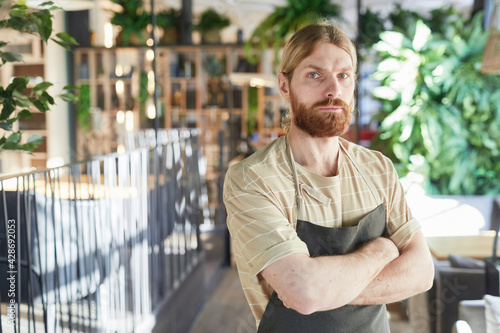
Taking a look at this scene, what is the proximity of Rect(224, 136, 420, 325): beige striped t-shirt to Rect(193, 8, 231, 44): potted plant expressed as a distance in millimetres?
6529

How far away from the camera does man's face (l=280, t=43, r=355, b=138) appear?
4.47 feet

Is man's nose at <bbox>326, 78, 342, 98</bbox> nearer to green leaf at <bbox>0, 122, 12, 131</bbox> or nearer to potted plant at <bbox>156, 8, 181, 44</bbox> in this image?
green leaf at <bbox>0, 122, 12, 131</bbox>

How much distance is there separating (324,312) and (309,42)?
2.33 ft

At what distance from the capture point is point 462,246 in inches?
128

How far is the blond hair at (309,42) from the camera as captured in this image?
1.40 metres

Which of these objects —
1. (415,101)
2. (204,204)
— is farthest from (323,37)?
(204,204)

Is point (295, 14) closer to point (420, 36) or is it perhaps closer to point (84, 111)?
point (420, 36)

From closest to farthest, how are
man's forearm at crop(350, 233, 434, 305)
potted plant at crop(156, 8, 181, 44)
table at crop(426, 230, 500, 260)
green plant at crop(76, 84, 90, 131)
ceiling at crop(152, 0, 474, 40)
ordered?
1. man's forearm at crop(350, 233, 434, 305)
2. table at crop(426, 230, 500, 260)
3. potted plant at crop(156, 8, 181, 44)
4. green plant at crop(76, 84, 90, 131)
5. ceiling at crop(152, 0, 474, 40)

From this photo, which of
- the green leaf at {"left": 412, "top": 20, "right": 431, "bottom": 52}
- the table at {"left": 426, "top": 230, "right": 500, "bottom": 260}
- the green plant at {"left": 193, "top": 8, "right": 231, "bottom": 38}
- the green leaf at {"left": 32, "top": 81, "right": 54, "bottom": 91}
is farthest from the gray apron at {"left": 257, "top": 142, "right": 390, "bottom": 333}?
the green plant at {"left": 193, "top": 8, "right": 231, "bottom": 38}

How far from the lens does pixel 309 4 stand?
19.2 ft

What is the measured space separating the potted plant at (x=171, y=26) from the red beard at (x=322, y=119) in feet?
21.5

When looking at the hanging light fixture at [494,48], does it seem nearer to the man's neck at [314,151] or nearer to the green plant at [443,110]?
the man's neck at [314,151]

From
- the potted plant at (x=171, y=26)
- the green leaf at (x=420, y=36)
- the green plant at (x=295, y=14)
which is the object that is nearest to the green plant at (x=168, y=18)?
the potted plant at (x=171, y=26)

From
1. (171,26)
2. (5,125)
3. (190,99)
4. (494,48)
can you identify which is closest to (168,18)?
(171,26)
